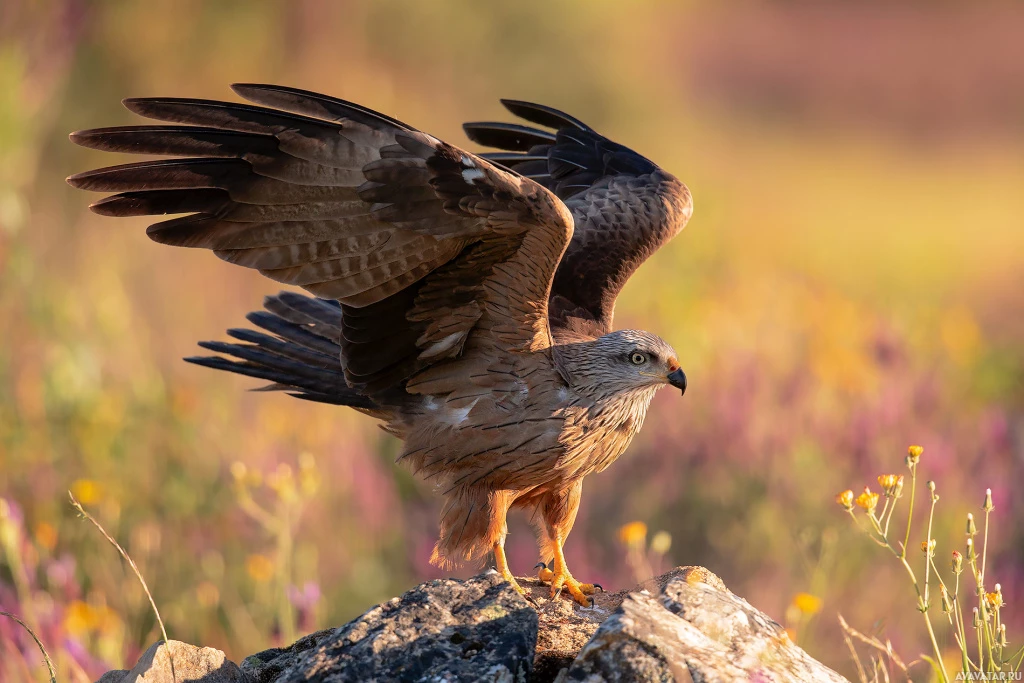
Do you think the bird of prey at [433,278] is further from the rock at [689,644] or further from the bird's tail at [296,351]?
the rock at [689,644]

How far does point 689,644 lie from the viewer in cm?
247

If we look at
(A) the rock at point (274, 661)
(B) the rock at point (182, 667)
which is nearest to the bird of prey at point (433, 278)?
(A) the rock at point (274, 661)

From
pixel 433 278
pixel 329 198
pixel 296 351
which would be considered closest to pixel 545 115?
pixel 296 351

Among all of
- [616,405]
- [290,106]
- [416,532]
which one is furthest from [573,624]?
[416,532]

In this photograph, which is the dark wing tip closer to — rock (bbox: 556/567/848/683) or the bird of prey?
the bird of prey

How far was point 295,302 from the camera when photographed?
4488mm

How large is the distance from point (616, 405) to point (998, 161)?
64.1ft

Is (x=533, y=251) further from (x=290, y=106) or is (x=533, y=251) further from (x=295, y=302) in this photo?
(x=295, y=302)

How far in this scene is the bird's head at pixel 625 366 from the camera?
3.85 m

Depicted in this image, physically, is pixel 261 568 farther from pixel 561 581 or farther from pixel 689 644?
pixel 689 644

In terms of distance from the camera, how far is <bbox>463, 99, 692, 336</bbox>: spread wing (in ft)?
14.9

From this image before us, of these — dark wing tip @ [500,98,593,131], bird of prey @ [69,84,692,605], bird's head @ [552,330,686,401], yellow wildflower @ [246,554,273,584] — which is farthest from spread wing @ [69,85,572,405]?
dark wing tip @ [500,98,593,131]

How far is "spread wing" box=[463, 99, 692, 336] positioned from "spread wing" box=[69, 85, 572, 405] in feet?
3.16

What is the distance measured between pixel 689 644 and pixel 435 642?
23.4 inches
